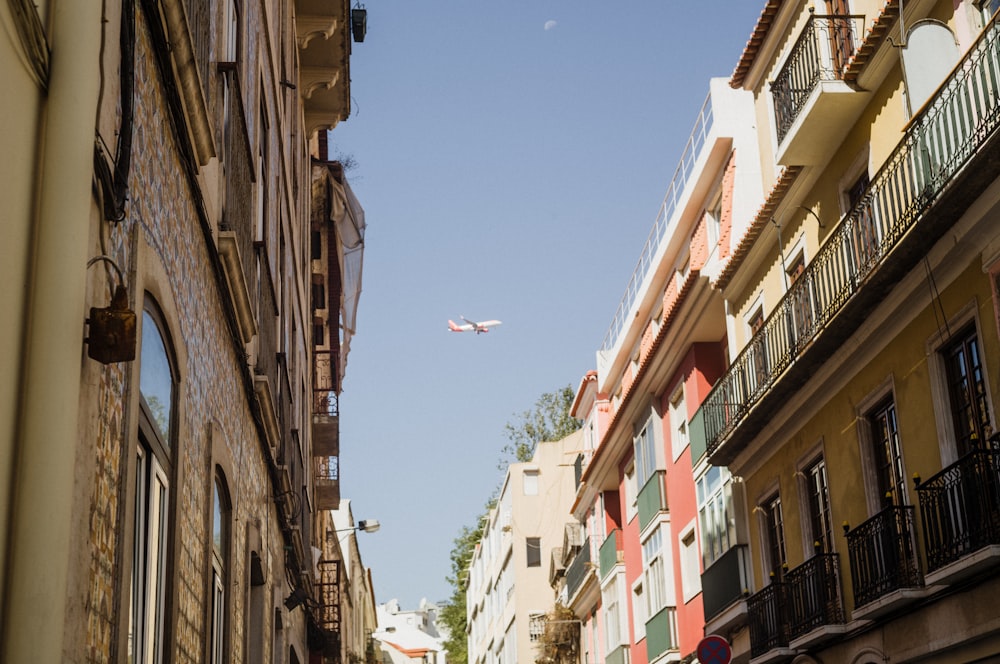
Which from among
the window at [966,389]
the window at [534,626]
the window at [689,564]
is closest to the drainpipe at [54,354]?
the window at [966,389]

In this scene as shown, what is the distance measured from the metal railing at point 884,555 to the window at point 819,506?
66.2 inches

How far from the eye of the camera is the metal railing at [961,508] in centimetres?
1282

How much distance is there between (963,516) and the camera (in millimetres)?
13430

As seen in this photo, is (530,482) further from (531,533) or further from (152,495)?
(152,495)

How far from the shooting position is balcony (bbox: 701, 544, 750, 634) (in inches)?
890

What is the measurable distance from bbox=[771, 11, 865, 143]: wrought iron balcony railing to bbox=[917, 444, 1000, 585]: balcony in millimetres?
6353

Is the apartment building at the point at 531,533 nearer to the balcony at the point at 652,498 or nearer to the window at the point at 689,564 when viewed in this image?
the balcony at the point at 652,498

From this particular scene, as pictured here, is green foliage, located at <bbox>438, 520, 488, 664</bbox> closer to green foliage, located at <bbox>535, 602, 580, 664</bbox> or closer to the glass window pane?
green foliage, located at <bbox>535, 602, 580, 664</bbox>

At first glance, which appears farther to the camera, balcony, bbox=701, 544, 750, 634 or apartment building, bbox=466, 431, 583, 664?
apartment building, bbox=466, 431, 583, 664

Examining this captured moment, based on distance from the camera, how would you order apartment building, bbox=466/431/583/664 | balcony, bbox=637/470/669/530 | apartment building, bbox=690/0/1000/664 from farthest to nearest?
apartment building, bbox=466/431/583/664, balcony, bbox=637/470/669/530, apartment building, bbox=690/0/1000/664

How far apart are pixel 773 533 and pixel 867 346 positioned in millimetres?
5799

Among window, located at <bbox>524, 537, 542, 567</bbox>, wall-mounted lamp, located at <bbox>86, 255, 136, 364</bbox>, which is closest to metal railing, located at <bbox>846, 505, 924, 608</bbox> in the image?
wall-mounted lamp, located at <bbox>86, 255, 136, 364</bbox>

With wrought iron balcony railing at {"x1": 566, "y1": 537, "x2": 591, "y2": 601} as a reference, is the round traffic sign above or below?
below

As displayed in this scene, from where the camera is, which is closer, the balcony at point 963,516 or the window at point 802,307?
the balcony at point 963,516
